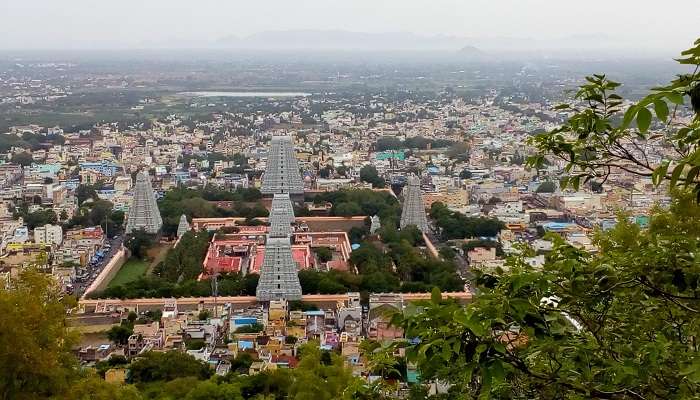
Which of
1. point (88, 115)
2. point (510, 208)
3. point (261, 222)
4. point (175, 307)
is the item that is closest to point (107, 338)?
point (175, 307)

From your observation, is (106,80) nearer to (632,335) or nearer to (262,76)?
(262,76)

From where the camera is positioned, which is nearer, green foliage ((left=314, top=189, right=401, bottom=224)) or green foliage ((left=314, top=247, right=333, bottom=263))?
green foliage ((left=314, top=247, right=333, bottom=263))

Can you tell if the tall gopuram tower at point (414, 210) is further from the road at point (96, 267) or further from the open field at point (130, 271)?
the road at point (96, 267)

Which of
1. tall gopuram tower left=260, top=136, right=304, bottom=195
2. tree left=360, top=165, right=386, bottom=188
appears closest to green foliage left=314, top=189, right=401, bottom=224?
tall gopuram tower left=260, top=136, right=304, bottom=195

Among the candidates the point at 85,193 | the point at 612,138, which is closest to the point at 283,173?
the point at 85,193

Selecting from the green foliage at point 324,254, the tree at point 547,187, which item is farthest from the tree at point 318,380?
the tree at point 547,187

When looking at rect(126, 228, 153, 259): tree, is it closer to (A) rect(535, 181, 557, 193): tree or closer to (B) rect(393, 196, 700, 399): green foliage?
(A) rect(535, 181, 557, 193): tree

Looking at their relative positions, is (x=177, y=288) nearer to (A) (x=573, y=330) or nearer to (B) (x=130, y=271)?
(B) (x=130, y=271)
